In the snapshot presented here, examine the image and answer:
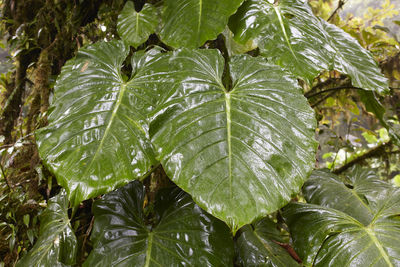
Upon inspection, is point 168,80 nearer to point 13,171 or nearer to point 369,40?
point 13,171

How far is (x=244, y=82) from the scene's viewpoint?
0.82 m

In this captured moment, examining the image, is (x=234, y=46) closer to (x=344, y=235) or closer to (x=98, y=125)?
(x=98, y=125)

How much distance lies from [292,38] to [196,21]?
34 cm

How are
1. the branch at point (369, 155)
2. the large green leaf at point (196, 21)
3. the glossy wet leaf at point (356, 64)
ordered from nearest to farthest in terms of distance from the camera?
the large green leaf at point (196, 21) → the glossy wet leaf at point (356, 64) → the branch at point (369, 155)

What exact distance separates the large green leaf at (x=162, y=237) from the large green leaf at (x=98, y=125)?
0.71 feet

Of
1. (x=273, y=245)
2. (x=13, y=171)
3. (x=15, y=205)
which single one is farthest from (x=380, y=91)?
(x=13, y=171)

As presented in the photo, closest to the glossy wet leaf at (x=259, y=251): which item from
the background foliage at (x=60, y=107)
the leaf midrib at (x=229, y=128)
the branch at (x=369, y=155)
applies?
the background foliage at (x=60, y=107)

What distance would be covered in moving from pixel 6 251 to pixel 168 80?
Result: 1.12 m

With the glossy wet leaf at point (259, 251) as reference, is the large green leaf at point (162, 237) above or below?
above

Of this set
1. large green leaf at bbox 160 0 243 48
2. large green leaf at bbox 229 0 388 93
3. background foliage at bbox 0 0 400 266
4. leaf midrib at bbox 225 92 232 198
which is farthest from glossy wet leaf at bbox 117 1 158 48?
leaf midrib at bbox 225 92 232 198

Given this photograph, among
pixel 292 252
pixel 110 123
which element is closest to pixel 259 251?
pixel 292 252

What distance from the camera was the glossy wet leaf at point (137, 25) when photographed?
1263mm

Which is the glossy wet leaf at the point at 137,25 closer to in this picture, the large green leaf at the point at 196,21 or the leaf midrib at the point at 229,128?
the large green leaf at the point at 196,21

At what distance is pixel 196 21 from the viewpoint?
962 mm
